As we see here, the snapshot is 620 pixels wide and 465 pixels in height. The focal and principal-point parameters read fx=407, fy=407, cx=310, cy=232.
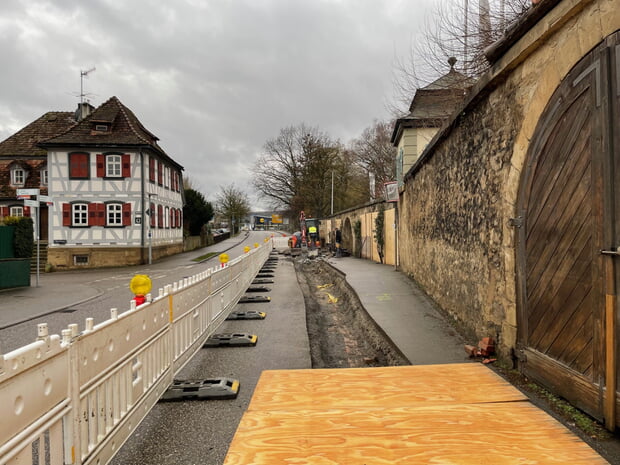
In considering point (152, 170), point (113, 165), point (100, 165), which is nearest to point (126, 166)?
point (113, 165)

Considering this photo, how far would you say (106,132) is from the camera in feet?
78.5

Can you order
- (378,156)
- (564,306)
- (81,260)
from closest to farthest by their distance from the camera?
(564,306), (81,260), (378,156)

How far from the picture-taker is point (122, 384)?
9.46 feet

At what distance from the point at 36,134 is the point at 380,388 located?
110 ft

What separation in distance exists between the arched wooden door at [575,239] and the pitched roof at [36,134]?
30.2m

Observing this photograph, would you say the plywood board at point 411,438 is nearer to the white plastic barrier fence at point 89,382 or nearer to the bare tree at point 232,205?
the white plastic barrier fence at point 89,382

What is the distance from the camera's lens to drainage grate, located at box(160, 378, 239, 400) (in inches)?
157

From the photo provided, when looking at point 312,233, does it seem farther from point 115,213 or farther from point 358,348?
point 358,348

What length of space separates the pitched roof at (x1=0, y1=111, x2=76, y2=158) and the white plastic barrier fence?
28367mm

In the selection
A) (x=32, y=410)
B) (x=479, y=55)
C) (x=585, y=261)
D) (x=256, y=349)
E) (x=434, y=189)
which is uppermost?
(x=479, y=55)

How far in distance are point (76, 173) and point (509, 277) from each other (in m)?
24.7

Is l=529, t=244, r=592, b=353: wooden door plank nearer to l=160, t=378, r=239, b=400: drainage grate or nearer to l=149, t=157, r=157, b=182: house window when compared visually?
l=160, t=378, r=239, b=400: drainage grate

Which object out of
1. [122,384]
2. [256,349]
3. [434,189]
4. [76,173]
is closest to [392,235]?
[434,189]

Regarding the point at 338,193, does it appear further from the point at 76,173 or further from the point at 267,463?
the point at 267,463
